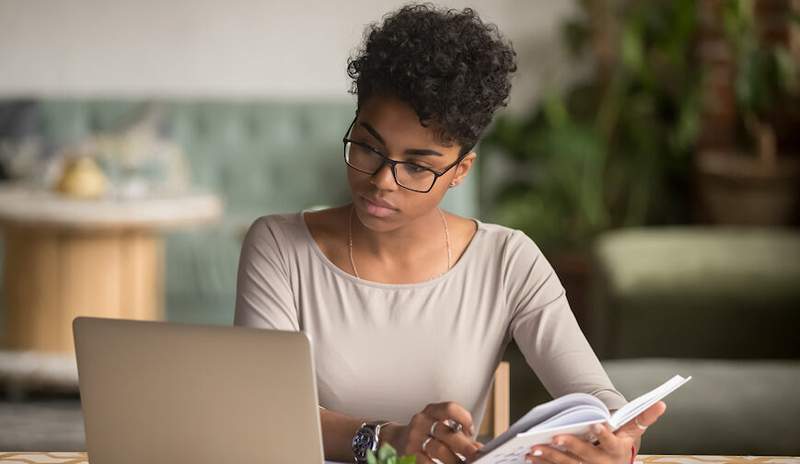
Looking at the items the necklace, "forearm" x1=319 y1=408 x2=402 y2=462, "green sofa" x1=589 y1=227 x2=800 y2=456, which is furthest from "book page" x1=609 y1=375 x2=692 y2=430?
"green sofa" x1=589 y1=227 x2=800 y2=456

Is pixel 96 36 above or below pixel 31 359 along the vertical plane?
above

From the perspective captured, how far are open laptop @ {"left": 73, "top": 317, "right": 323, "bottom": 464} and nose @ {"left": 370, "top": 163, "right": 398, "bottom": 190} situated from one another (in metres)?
0.41

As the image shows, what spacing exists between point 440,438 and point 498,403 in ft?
1.36

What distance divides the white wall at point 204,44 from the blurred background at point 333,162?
0.01 meters

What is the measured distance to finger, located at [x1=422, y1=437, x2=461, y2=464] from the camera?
139 cm

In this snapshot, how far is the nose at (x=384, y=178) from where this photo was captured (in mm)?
1546

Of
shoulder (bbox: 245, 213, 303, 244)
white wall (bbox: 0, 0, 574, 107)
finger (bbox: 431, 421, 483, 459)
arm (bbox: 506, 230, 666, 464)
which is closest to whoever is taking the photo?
finger (bbox: 431, 421, 483, 459)

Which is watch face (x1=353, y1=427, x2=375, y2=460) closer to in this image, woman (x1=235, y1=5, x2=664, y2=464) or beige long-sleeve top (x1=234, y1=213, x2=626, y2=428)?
woman (x1=235, y1=5, x2=664, y2=464)

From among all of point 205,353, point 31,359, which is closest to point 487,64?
point 205,353

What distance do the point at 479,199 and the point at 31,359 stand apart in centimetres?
250

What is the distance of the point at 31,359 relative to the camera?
14.0 ft

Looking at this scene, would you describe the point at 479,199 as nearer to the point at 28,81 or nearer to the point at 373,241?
the point at 28,81

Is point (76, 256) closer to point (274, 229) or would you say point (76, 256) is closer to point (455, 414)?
point (274, 229)

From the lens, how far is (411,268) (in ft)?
5.80
